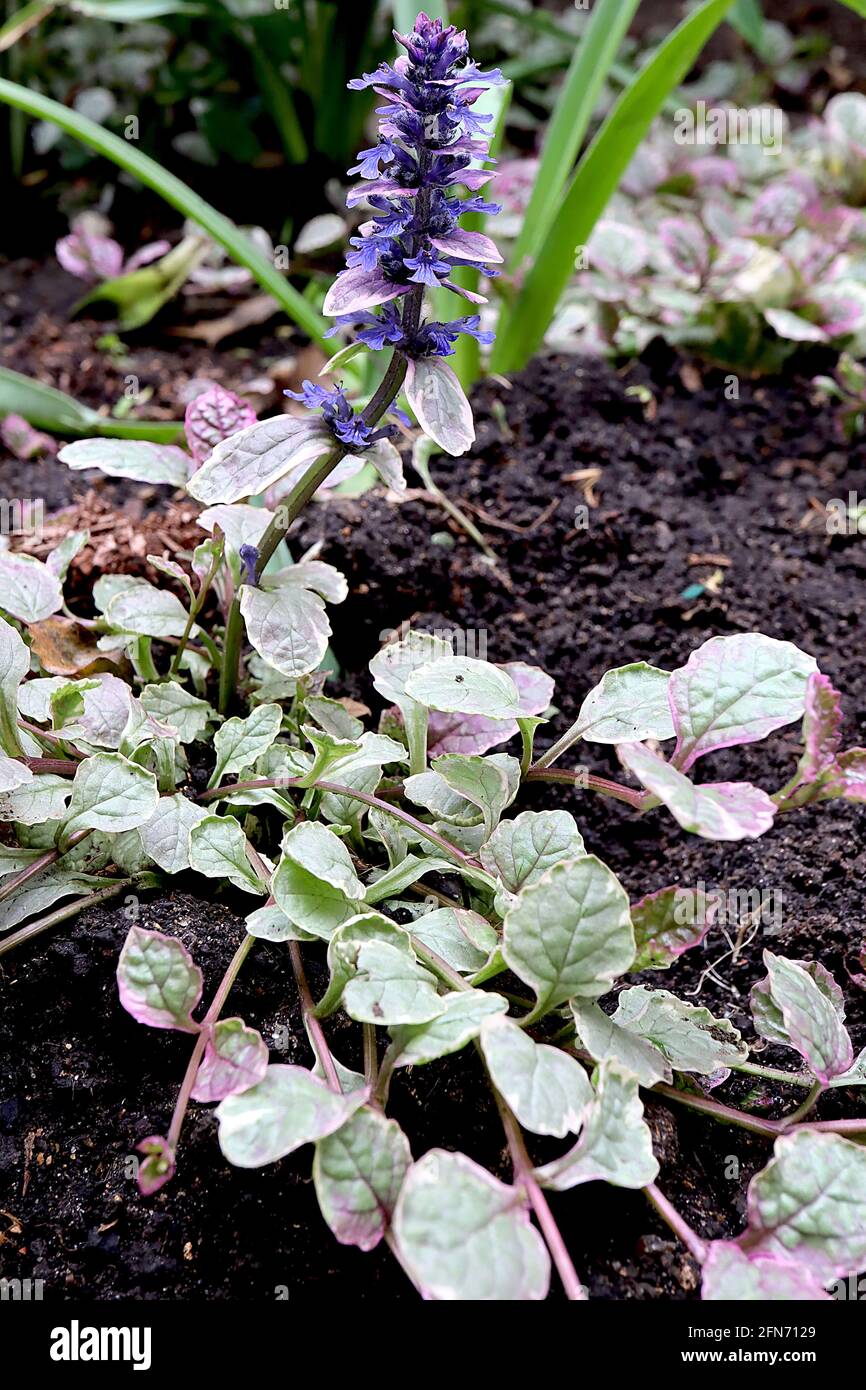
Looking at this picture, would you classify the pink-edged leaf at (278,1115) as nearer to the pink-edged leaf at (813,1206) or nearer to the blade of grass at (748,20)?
the pink-edged leaf at (813,1206)

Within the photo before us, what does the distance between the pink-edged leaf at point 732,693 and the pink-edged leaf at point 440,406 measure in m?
0.27

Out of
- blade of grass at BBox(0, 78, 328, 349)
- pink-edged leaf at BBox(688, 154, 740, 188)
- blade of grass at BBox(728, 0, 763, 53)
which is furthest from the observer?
blade of grass at BBox(728, 0, 763, 53)

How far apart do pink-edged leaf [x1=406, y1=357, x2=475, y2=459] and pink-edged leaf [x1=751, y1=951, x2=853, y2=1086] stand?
0.51 metres

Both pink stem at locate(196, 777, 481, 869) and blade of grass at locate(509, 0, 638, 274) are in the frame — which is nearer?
pink stem at locate(196, 777, 481, 869)

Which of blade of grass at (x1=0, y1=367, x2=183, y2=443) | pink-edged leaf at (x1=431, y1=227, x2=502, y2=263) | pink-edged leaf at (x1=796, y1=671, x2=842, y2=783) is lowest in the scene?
blade of grass at (x1=0, y1=367, x2=183, y2=443)

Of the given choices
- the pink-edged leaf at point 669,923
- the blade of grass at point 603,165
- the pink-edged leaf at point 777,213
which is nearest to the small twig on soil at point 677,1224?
the pink-edged leaf at point 669,923

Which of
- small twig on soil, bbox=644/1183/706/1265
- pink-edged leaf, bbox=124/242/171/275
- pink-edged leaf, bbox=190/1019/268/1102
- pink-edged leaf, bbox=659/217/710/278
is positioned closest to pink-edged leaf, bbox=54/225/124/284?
pink-edged leaf, bbox=124/242/171/275

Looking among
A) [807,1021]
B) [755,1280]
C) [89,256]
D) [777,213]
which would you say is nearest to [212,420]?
[807,1021]

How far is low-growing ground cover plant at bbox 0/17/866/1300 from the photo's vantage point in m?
0.77

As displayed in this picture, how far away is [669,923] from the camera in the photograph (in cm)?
88

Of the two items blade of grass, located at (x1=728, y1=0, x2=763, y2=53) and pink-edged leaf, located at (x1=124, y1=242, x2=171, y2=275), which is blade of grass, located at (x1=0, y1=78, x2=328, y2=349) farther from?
blade of grass, located at (x1=728, y1=0, x2=763, y2=53)

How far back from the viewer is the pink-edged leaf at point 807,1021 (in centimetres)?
91
